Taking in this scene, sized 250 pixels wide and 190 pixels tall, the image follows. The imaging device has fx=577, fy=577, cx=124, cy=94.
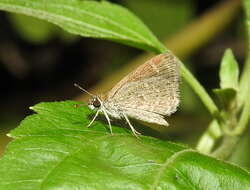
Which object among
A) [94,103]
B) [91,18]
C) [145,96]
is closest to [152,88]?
[145,96]

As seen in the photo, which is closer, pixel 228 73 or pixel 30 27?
pixel 228 73

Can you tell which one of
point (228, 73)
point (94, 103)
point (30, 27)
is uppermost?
point (30, 27)

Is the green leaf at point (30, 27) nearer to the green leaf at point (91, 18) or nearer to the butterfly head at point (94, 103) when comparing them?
the green leaf at point (91, 18)

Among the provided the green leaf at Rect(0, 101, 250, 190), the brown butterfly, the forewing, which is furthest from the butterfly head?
the green leaf at Rect(0, 101, 250, 190)

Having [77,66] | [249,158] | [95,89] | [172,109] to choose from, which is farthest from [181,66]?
[77,66]

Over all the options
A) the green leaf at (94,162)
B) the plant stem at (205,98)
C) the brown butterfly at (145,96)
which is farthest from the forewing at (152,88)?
the green leaf at (94,162)

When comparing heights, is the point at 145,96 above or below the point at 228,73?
below

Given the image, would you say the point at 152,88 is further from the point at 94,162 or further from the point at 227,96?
the point at 94,162

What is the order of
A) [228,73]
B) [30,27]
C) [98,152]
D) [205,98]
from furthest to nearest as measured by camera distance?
[30,27]
[228,73]
[205,98]
[98,152]
